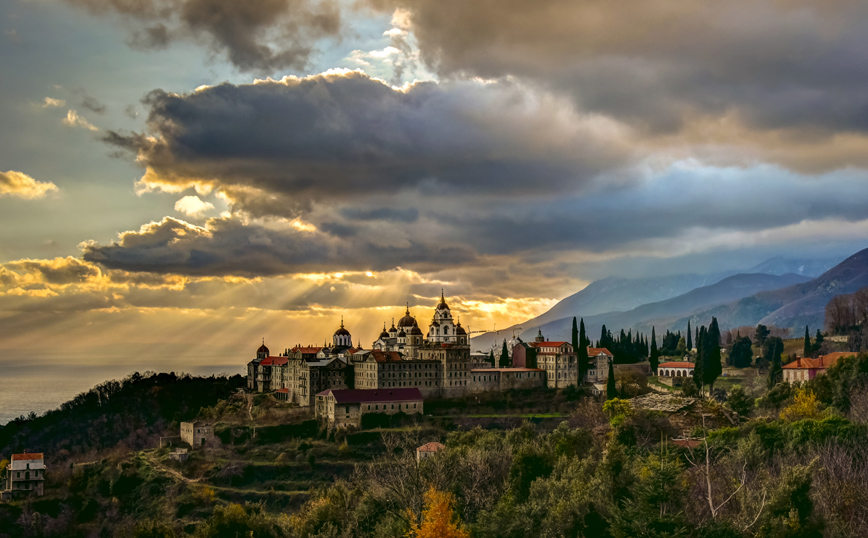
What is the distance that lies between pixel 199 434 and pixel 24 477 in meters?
16.4

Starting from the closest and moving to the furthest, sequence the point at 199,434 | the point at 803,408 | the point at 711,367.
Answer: the point at 803,408 → the point at 199,434 → the point at 711,367

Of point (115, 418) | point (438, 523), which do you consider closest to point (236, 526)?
point (438, 523)

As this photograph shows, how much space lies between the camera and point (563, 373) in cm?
9544

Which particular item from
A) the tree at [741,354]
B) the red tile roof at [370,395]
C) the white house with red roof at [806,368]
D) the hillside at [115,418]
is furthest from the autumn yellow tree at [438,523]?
the tree at [741,354]

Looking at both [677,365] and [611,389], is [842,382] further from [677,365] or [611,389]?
[677,365]

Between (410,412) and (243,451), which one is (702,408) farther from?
(243,451)

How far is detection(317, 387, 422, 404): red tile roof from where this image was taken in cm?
8388

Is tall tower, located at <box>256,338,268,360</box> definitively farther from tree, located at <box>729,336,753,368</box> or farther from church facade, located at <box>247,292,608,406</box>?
tree, located at <box>729,336,753,368</box>

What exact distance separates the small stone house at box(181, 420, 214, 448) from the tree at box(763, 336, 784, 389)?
5776cm

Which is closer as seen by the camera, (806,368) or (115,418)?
(806,368)

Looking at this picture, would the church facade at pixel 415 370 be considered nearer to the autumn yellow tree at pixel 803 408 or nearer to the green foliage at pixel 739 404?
the green foliage at pixel 739 404

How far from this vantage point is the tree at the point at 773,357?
285 feet

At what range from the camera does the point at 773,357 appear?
103312 millimetres

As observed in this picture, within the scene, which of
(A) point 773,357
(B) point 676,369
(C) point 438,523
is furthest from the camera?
(A) point 773,357
